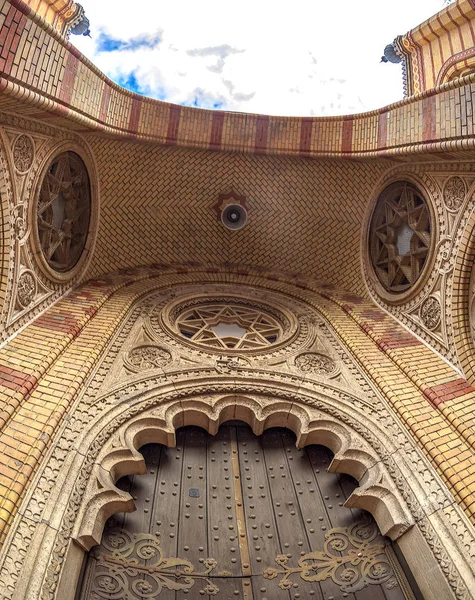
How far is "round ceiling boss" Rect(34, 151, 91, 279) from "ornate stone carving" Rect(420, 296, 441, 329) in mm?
4077

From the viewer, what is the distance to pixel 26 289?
15.6 ft

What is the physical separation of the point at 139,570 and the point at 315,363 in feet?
8.82

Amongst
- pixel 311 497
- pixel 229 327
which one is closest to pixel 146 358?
pixel 229 327

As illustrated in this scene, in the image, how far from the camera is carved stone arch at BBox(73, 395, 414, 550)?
317cm

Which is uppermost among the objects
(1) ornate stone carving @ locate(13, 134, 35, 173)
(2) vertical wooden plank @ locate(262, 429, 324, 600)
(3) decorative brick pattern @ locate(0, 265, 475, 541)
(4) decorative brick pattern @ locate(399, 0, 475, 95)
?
(4) decorative brick pattern @ locate(399, 0, 475, 95)

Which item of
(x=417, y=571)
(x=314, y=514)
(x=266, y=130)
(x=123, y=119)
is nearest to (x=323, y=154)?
(x=266, y=130)

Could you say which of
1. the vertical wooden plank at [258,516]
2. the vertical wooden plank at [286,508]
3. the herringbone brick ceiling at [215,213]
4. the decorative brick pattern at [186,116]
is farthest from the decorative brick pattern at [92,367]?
the decorative brick pattern at [186,116]

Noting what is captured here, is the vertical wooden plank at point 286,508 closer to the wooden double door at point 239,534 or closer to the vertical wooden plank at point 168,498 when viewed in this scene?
the wooden double door at point 239,534

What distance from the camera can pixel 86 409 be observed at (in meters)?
3.79

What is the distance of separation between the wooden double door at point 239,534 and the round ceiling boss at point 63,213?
254 centimetres

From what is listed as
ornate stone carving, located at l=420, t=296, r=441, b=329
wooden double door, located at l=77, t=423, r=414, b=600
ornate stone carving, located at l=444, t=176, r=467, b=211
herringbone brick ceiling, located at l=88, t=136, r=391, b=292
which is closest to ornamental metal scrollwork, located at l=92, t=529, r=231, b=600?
wooden double door, located at l=77, t=423, r=414, b=600

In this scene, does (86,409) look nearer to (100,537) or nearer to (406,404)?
(100,537)

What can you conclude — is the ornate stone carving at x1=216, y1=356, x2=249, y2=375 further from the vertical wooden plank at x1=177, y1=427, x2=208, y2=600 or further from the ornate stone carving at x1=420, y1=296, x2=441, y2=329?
the ornate stone carving at x1=420, y1=296, x2=441, y2=329

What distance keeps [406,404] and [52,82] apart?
3911 mm
